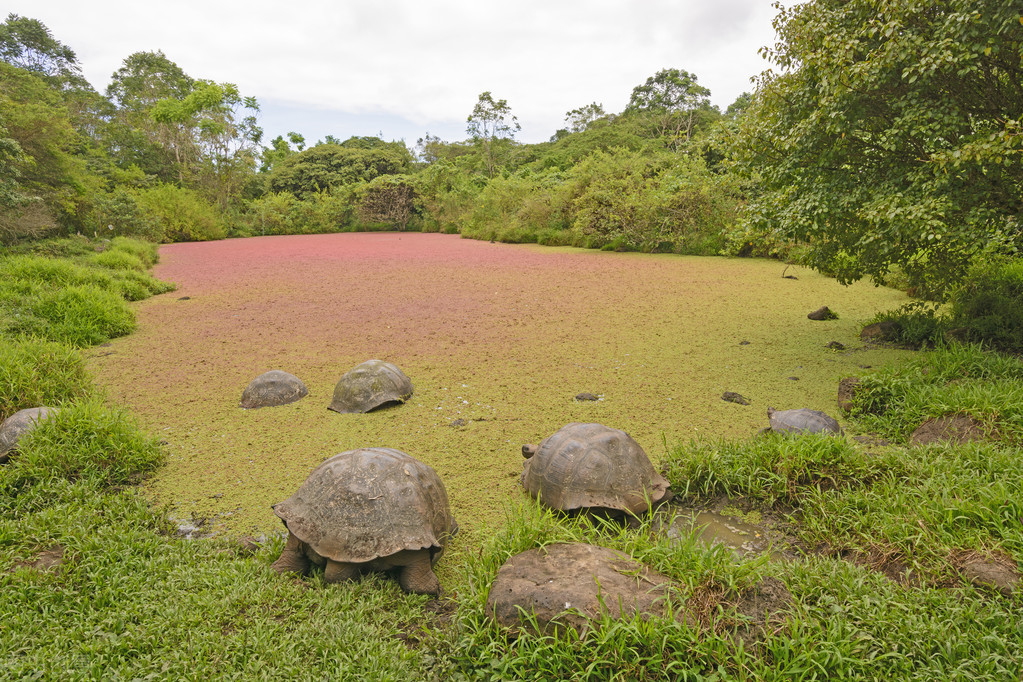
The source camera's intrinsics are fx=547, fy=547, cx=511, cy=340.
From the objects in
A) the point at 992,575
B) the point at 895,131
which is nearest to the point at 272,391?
the point at 992,575

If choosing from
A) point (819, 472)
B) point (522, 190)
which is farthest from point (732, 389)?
point (522, 190)

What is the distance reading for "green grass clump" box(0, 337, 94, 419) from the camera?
12.1 ft

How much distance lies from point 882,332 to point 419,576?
17.3 feet

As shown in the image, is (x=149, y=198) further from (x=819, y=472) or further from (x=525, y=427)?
(x=819, y=472)

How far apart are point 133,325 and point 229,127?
23.0 meters

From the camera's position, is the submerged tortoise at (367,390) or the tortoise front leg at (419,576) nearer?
the tortoise front leg at (419,576)

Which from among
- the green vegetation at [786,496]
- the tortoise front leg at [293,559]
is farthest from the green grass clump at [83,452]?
the tortoise front leg at [293,559]

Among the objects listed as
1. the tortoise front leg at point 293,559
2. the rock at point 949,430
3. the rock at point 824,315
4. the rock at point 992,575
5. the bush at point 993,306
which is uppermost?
the bush at point 993,306

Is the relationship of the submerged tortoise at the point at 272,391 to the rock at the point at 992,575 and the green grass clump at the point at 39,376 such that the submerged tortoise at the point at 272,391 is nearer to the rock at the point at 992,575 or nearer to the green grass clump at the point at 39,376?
the green grass clump at the point at 39,376

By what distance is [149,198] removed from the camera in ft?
58.7

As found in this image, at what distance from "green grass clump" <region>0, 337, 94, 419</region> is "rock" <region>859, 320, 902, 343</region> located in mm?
6862

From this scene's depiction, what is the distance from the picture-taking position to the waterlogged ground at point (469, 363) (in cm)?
338

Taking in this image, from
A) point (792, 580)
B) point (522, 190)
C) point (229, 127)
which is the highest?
point (229, 127)

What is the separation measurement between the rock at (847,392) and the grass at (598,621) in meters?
0.80
